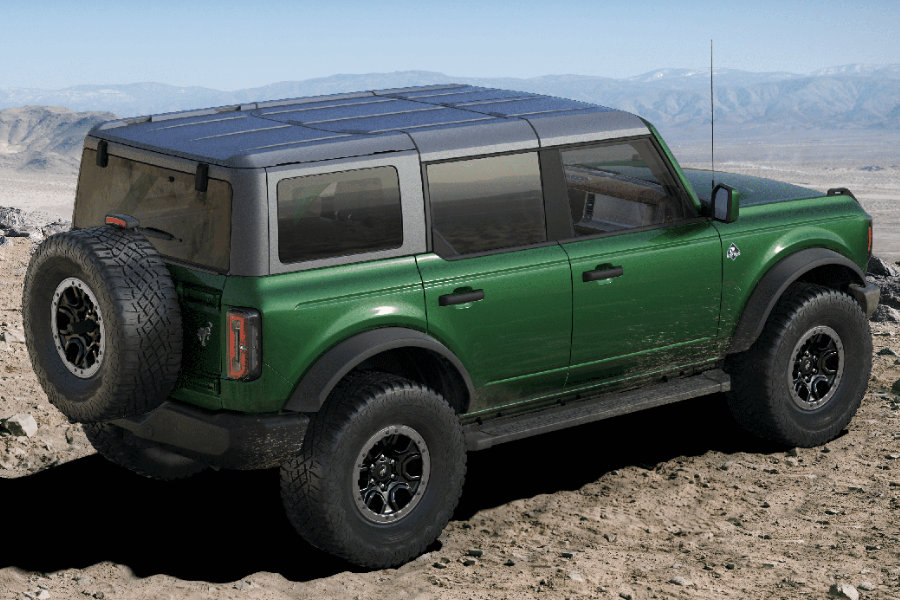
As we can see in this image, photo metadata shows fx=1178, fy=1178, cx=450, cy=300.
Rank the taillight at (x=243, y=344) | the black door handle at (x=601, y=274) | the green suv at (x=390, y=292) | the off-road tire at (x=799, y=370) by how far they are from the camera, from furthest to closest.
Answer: the off-road tire at (x=799, y=370) < the black door handle at (x=601, y=274) < the green suv at (x=390, y=292) < the taillight at (x=243, y=344)

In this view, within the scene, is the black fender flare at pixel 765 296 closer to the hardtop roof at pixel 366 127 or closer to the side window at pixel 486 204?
the hardtop roof at pixel 366 127

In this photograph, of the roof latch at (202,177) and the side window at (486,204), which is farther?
the side window at (486,204)

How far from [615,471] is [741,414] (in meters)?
0.82

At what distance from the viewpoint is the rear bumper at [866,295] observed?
22.0 ft

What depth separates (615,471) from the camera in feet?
21.2

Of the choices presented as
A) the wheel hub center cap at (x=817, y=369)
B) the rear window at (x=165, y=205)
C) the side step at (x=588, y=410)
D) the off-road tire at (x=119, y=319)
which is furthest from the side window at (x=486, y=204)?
the wheel hub center cap at (x=817, y=369)

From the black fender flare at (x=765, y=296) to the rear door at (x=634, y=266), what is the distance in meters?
0.19

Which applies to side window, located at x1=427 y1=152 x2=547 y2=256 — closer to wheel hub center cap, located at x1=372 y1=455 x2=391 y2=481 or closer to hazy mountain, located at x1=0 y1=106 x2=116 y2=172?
wheel hub center cap, located at x1=372 y1=455 x2=391 y2=481

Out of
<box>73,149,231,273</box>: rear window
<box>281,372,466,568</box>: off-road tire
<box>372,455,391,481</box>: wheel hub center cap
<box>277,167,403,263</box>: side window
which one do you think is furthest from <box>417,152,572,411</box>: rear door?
<box>73,149,231,273</box>: rear window

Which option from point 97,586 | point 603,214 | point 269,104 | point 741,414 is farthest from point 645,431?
point 97,586

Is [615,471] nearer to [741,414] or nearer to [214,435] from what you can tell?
[741,414]

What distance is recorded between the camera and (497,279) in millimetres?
5320

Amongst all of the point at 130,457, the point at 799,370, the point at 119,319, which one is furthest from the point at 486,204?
the point at 799,370

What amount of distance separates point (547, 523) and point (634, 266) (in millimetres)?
1333
